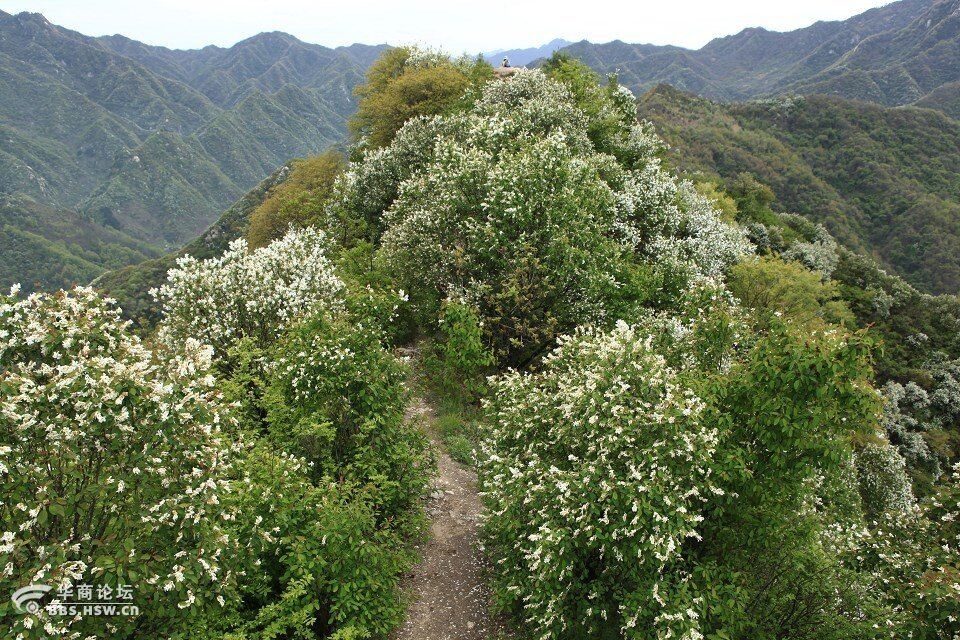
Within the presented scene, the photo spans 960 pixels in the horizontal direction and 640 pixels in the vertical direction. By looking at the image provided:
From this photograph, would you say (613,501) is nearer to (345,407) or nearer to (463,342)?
(345,407)

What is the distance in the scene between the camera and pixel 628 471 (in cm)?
824

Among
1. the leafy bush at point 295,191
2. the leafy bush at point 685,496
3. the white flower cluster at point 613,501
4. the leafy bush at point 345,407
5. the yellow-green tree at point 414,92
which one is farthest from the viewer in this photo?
the leafy bush at point 295,191

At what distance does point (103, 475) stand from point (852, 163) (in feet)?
494

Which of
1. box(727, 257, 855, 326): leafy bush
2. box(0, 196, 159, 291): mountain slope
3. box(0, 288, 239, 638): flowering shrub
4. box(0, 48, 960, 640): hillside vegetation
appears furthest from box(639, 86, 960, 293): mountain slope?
box(0, 196, 159, 291): mountain slope

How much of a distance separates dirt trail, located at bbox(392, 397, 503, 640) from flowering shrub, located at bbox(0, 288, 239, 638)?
15.0 ft

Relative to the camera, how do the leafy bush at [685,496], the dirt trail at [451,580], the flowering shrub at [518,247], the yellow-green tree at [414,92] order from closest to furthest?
the leafy bush at [685,496] < the dirt trail at [451,580] < the flowering shrub at [518,247] < the yellow-green tree at [414,92]

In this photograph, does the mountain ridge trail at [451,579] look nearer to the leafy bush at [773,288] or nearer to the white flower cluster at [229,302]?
the white flower cluster at [229,302]

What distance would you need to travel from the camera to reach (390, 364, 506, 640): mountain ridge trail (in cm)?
1012

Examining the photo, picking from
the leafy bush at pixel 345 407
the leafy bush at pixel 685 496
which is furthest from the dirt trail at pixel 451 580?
the leafy bush at pixel 345 407

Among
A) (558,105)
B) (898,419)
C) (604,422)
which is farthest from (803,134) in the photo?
(604,422)

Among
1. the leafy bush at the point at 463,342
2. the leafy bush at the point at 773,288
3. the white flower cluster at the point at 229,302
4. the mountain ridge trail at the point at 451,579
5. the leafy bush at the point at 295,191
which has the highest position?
the leafy bush at the point at 295,191

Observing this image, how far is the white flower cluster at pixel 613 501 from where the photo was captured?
769cm

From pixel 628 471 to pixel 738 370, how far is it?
2956 millimetres

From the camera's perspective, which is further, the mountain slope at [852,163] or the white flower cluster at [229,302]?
the mountain slope at [852,163]
